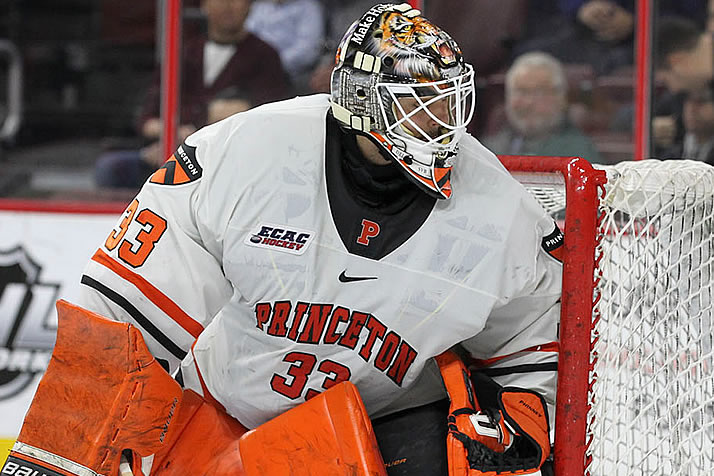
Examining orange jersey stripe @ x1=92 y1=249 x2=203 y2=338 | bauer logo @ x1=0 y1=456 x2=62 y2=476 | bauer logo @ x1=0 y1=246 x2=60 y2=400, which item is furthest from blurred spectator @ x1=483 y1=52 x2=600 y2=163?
bauer logo @ x1=0 y1=456 x2=62 y2=476

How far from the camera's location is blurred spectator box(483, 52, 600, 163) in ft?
11.9

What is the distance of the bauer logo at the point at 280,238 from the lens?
5.15 feet

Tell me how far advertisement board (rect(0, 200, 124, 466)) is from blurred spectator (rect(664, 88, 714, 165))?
207 centimetres

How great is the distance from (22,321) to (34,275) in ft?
0.47

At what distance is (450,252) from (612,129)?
2300mm

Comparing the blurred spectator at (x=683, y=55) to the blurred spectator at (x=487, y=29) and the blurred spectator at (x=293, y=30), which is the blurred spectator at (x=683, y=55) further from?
the blurred spectator at (x=293, y=30)

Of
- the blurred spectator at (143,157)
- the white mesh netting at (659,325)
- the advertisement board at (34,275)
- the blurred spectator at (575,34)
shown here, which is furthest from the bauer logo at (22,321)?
the blurred spectator at (575,34)

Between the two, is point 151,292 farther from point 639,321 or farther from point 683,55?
point 683,55

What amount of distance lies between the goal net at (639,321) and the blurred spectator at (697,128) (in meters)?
1.99

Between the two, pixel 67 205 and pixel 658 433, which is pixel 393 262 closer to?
pixel 658 433

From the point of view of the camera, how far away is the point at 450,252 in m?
1.59

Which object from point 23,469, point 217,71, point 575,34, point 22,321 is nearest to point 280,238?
point 23,469

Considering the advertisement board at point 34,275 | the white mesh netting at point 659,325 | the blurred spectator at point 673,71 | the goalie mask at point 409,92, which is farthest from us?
the blurred spectator at point 673,71

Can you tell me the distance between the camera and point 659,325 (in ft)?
5.51
